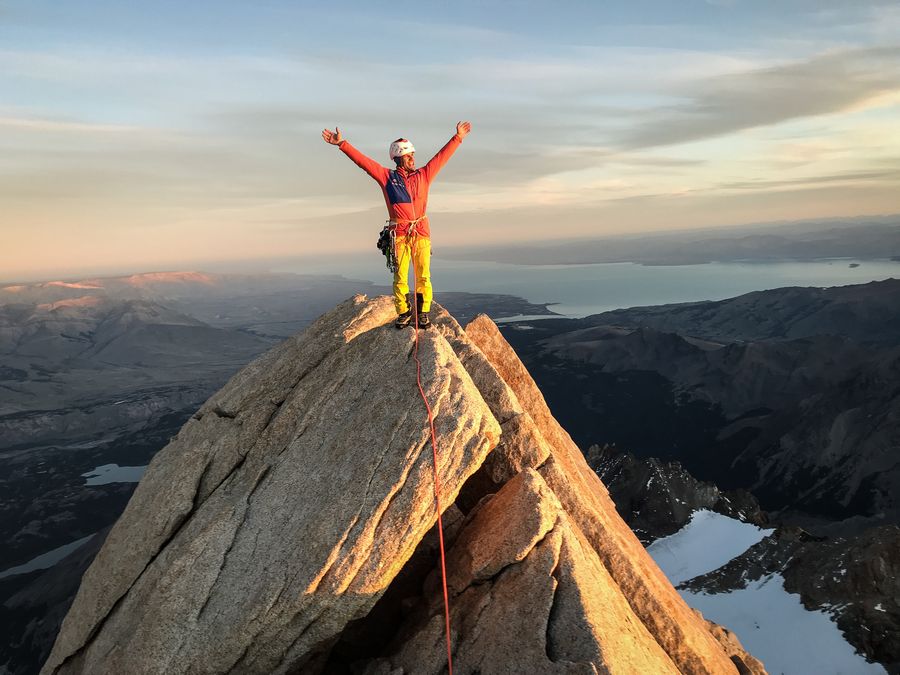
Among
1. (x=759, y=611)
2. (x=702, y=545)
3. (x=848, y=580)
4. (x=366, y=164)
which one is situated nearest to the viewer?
(x=366, y=164)

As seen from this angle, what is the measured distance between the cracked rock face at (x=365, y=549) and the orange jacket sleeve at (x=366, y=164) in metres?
5.02

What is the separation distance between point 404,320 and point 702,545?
14196 cm

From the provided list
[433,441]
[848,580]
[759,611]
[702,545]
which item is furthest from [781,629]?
[433,441]

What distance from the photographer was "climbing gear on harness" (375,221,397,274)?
1762 centimetres

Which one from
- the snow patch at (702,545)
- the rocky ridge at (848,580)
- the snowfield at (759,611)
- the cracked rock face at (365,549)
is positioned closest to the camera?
the cracked rock face at (365,549)

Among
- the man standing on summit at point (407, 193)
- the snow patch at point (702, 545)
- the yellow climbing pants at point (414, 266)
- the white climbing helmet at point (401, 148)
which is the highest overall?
the white climbing helmet at point (401, 148)

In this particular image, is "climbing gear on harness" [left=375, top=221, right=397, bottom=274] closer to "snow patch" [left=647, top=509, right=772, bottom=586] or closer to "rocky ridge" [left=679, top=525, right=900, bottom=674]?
"rocky ridge" [left=679, top=525, right=900, bottom=674]

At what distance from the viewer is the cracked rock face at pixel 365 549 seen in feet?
45.7

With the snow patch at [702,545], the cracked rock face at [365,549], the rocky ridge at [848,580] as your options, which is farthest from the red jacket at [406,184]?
the snow patch at [702,545]

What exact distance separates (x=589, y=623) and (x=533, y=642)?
1444mm

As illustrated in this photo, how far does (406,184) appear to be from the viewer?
57.2 feet

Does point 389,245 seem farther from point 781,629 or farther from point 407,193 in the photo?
point 781,629

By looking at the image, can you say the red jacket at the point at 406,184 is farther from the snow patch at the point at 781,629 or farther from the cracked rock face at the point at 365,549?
the snow patch at the point at 781,629

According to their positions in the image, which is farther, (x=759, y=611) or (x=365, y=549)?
(x=759, y=611)
